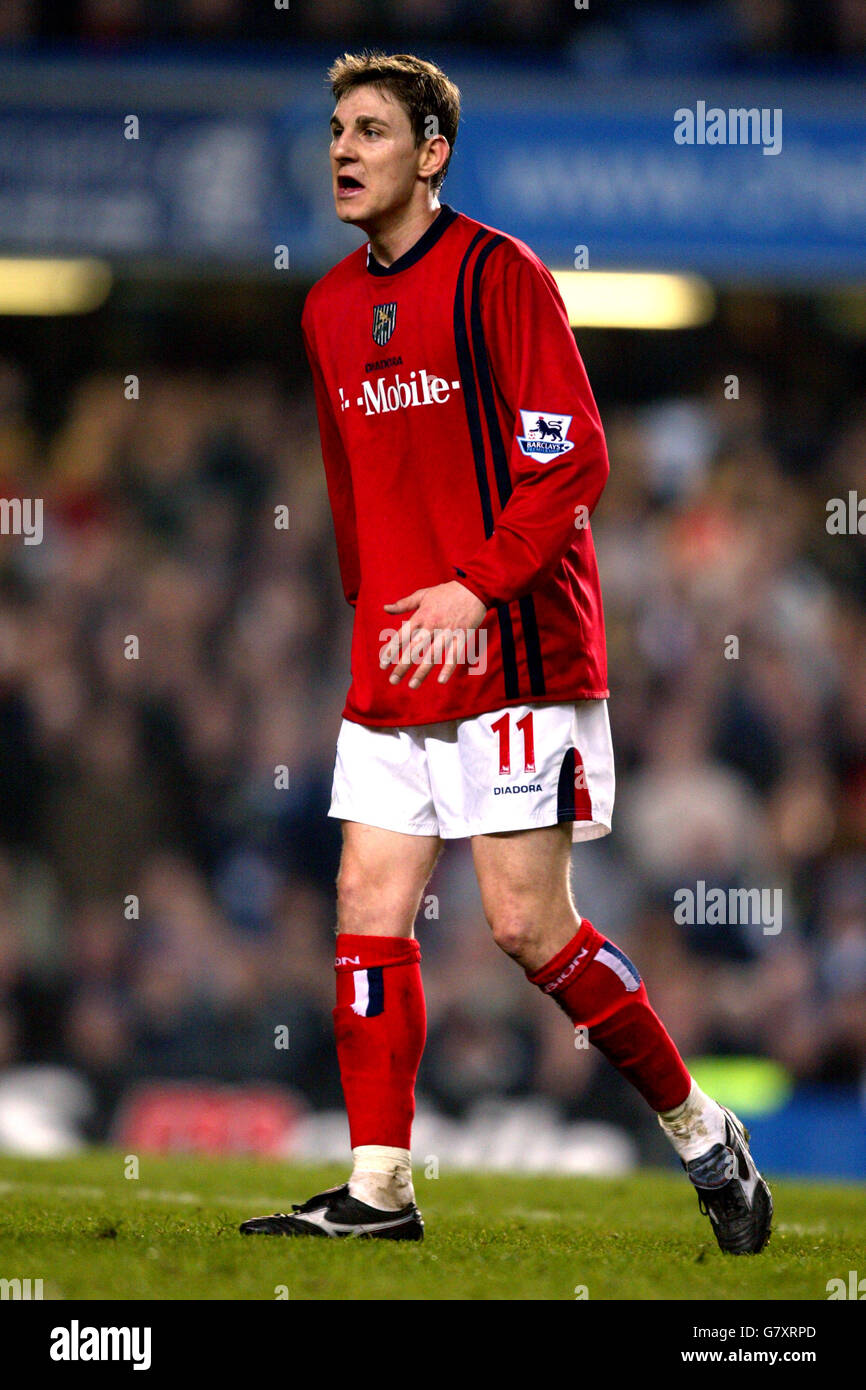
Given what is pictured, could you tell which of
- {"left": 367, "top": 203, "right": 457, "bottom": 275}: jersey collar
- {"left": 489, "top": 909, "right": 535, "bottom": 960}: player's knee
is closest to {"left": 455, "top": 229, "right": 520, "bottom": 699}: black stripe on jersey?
{"left": 367, "top": 203, "right": 457, "bottom": 275}: jersey collar

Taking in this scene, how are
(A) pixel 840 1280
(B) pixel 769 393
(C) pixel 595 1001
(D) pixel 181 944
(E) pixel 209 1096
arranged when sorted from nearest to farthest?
(A) pixel 840 1280
(C) pixel 595 1001
(E) pixel 209 1096
(D) pixel 181 944
(B) pixel 769 393

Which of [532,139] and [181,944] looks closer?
[181,944]

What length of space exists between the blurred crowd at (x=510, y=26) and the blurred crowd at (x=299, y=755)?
78.7 inches

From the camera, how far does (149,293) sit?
39.6ft

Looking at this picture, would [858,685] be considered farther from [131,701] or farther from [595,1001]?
[595,1001]

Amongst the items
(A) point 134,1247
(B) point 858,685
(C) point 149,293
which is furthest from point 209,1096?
(C) point 149,293

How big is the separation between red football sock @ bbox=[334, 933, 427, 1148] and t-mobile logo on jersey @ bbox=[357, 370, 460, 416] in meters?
1.10

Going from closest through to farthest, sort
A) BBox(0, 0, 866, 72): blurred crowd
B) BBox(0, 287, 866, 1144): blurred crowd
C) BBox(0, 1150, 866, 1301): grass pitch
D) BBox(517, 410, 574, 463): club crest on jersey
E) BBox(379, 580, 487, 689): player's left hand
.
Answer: BBox(0, 1150, 866, 1301): grass pitch < BBox(379, 580, 487, 689): player's left hand < BBox(517, 410, 574, 463): club crest on jersey < BBox(0, 287, 866, 1144): blurred crowd < BBox(0, 0, 866, 72): blurred crowd

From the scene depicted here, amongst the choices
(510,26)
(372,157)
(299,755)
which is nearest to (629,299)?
(510,26)

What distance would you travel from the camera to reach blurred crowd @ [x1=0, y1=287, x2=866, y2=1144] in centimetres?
883

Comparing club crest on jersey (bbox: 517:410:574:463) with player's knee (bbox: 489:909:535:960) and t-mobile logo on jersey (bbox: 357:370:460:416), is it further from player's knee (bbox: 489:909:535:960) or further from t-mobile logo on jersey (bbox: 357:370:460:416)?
player's knee (bbox: 489:909:535:960)

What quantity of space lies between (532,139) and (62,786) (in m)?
4.07

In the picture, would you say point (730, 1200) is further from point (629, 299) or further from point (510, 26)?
point (629, 299)

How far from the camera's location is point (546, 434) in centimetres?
379
